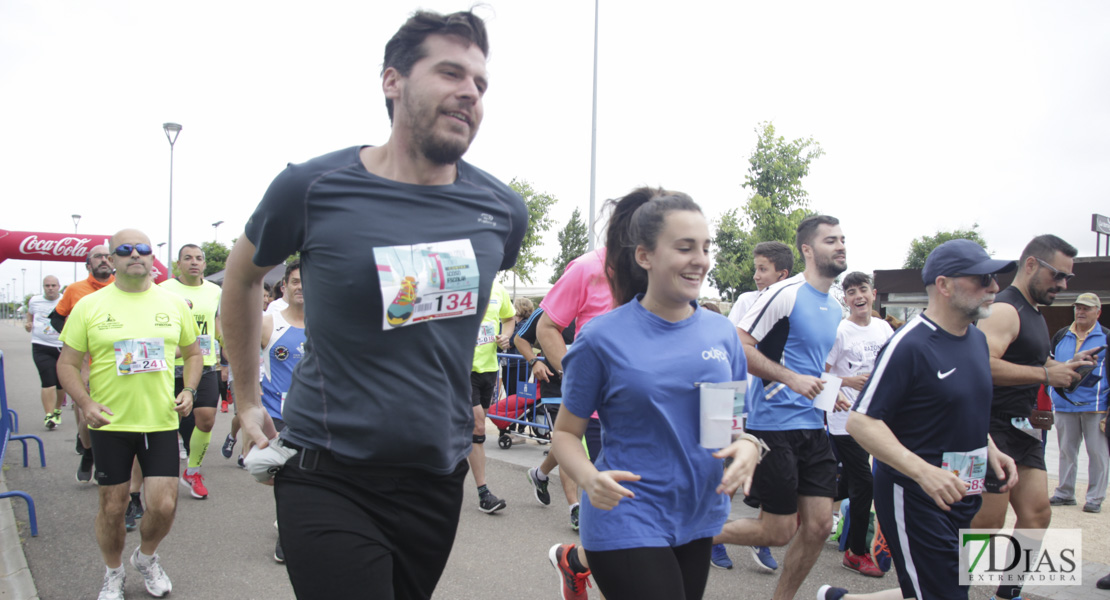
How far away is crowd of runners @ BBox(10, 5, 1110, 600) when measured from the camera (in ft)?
6.50

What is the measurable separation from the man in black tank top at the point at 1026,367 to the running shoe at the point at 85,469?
774 cm

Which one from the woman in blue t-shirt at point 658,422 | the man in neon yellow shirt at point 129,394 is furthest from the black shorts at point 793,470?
the man in neon yellow shirt at point 129,394

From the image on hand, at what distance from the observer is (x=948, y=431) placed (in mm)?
3148

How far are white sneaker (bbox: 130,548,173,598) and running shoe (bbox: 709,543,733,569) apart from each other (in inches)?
137

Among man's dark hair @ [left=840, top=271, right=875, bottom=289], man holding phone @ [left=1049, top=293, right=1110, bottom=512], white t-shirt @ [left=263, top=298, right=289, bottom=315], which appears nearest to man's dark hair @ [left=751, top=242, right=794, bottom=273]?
man's dark hair @ [left=840, top=271, right=875, bottom=289]

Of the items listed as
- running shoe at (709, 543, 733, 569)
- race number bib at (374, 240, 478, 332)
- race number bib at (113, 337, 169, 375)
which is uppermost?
race number bib at (374, 240, 478, 332)

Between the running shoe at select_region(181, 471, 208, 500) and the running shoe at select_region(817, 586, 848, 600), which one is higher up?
the running shoe at select_region(817, 586, 848, 600)

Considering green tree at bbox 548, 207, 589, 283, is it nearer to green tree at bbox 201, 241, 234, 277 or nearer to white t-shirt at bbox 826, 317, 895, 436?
green tree at bbox 201, 241, 234, 277

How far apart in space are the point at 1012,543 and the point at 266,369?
5.03 m

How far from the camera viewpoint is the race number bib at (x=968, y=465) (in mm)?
3125

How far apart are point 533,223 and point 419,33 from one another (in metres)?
34.0

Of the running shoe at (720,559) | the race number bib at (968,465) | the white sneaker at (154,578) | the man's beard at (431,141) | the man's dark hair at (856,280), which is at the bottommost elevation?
the running shoe at (720,559)

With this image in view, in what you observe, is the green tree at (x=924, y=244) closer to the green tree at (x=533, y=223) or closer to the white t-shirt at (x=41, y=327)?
the green tree at (x=533, y=223)

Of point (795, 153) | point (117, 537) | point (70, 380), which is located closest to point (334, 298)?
point (117, 537)
